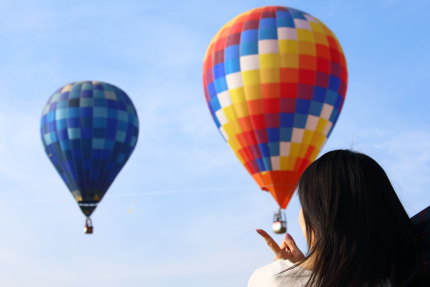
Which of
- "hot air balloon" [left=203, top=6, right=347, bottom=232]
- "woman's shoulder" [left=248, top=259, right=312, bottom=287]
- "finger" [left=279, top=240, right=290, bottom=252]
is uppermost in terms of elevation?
"hot air balloon" [left=203, top=6, right=347, bottom=232]

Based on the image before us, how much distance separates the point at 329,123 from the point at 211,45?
→ 5215 millimetres

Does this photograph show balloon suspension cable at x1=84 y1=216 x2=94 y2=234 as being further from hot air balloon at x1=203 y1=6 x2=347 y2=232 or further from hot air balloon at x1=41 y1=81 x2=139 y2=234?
hot air balloon at x1=203 y1=6 x2=347 y2=232

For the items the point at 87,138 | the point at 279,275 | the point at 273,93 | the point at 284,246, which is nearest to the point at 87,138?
the point at 87,138

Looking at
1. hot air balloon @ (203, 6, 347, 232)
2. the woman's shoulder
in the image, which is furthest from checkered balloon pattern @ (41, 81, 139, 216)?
the woman's shoulder

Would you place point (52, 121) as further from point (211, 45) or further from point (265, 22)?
point (265, 22)

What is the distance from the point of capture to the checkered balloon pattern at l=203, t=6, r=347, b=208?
25.3 m

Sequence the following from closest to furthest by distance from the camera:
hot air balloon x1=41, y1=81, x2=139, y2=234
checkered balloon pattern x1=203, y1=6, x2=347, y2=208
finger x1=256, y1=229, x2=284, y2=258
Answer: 1. finger x1=256, y1=229, x2=284, y2=258
2. checkered balloon pattern x1=203, y1=6, x2=347, y2=208
3. hot air balloon x1=41, y1=81, x2=139, y2=234

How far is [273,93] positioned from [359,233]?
23.4 meters

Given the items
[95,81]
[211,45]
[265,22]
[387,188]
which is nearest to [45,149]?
[95,81]

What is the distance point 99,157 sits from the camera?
3319cm

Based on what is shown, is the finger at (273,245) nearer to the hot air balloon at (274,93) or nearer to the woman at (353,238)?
the woman at (353,238)

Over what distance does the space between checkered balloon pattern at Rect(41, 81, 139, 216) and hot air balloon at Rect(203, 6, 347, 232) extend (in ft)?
27.8

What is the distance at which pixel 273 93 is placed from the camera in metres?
25.3

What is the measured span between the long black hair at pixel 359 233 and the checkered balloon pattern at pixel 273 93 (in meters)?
23.1
